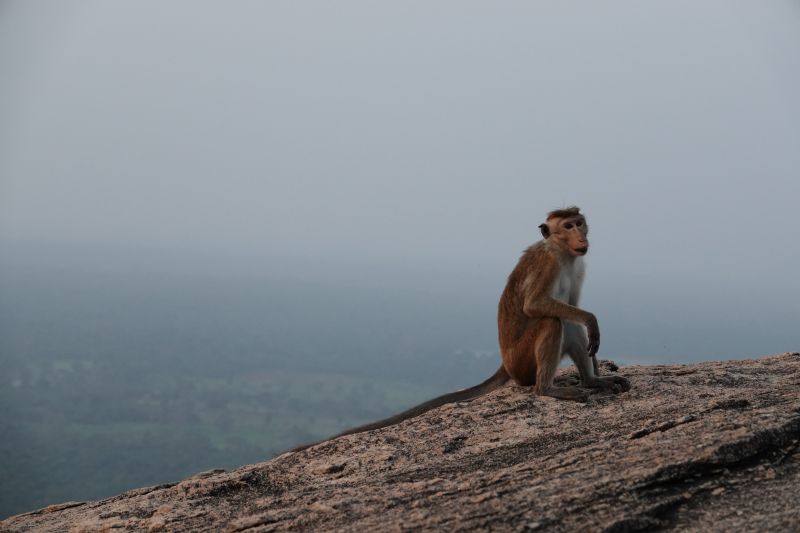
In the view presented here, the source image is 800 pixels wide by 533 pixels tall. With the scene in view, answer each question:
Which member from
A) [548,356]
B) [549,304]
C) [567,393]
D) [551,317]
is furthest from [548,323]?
[567,393]

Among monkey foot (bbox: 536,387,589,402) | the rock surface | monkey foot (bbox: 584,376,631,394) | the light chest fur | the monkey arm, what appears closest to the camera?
the rock surface

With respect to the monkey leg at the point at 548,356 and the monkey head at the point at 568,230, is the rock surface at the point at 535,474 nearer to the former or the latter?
the monkey leg at the point at 548,356

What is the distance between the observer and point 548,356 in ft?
25.9

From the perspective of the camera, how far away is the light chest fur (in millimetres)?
8250

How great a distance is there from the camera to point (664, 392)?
778cm

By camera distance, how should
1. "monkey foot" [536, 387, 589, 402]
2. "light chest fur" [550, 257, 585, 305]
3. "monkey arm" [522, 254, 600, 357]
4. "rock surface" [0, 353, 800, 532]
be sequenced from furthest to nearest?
"light chest fur" [550, 257, 585, 305]
"monkey arm" [522, 254, 600, 357]
"monkey foot" [536, 387, 589, 402]
"rock surface" [0, 353, 800, 532]

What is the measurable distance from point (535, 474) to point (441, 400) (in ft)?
7.97

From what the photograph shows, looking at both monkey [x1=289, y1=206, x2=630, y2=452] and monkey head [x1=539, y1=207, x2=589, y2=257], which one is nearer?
monkey [x1=289, y1=206, x2=630, y2=452]

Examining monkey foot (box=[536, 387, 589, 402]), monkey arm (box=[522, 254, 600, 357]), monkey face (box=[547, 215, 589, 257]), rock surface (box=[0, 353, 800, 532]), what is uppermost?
monkey face (box=[547, 215, 589, 257])

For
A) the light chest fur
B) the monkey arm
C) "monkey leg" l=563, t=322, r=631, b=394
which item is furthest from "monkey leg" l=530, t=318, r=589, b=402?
the light chest fur

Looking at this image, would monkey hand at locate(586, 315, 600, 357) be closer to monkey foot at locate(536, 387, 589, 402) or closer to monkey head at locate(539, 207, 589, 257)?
monkey foot at locate(536, 387, 589, 402)

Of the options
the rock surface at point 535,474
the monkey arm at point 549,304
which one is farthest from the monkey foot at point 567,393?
the monkey arm at point 549,304

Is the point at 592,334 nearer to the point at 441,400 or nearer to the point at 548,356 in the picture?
the point at 548,356

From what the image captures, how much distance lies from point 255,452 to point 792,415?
96.0 metres
